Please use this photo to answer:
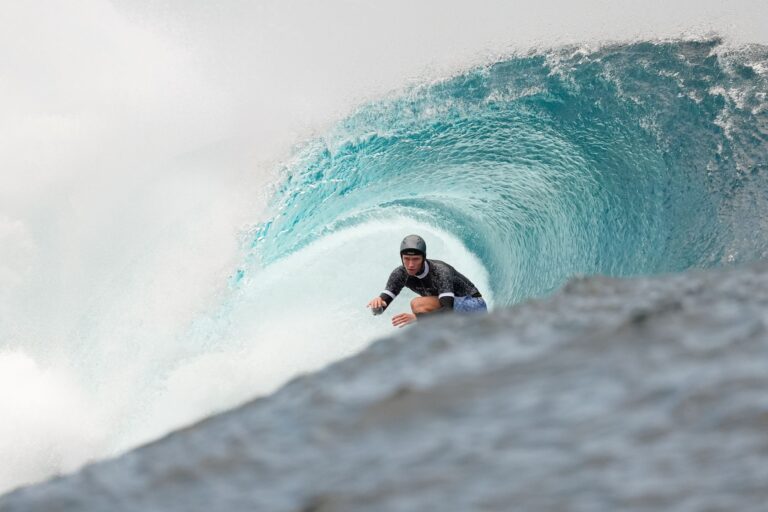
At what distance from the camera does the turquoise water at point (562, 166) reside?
6398 mm

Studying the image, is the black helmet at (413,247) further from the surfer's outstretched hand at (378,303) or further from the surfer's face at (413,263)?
the surfer's outstretched hand at (378,303)

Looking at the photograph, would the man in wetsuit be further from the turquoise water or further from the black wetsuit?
the turquoise water

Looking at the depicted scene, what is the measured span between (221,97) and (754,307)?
956 centimetres

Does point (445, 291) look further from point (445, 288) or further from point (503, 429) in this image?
point (503, 429)

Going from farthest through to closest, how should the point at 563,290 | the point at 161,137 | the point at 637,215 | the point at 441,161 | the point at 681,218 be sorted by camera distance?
the point at 161,137 < the point at 441,161 < the point at 637,215 < the point at 681,218 < the point at 563,290

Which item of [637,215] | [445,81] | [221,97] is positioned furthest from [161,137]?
[637,215]

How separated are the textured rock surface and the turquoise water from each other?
14.6 feet

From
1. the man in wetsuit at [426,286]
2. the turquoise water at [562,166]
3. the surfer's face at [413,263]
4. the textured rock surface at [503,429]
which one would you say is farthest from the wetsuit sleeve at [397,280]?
the textured rock surface at [503,429]

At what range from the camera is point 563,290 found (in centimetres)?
190

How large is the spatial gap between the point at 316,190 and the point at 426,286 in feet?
13.1

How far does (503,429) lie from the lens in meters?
1.41

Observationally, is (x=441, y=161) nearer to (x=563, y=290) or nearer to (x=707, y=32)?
(x=707, y=32)

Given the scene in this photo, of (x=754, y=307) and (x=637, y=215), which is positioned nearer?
(x=754, y=307)

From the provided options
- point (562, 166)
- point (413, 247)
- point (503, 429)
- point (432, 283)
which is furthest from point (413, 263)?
point (503, 429)
